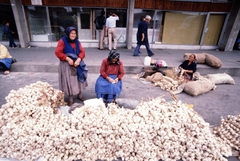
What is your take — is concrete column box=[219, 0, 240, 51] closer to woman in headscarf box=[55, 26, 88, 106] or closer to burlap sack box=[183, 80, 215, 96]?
burlap sack box=[183, 80, 215, 96]

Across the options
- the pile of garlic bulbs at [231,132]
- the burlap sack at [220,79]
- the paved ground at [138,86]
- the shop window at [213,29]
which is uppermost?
the shop window at [213,29]

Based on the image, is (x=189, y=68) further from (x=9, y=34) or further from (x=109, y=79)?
(x=9, y=34)

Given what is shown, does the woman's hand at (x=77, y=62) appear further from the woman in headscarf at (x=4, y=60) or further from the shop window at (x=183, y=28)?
the shop window at (x=183, y=28)

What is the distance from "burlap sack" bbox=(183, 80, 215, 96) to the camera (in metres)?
3.64

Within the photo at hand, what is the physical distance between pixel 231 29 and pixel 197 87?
21.2 feet

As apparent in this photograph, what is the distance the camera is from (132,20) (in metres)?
7.11

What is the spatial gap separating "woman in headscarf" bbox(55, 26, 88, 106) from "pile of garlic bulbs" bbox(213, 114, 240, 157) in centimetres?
249

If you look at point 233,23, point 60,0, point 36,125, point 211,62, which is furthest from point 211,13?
point 36,125

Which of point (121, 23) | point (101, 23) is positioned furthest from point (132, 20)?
point (101, 23)

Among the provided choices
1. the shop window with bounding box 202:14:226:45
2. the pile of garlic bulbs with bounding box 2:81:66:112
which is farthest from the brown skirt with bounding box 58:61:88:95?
the shop window with bounding box 202:14:226:45

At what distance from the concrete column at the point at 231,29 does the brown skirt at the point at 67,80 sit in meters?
8.88

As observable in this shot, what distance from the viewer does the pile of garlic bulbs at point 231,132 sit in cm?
188

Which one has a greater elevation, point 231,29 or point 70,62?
point 231,29

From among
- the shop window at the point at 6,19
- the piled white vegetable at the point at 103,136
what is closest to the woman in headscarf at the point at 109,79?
the piled white vegetable at the point at 103,136
